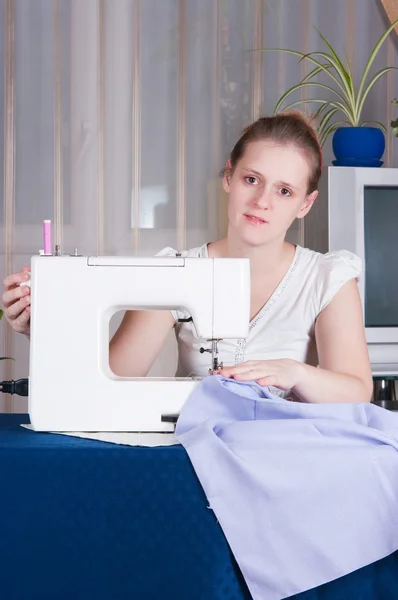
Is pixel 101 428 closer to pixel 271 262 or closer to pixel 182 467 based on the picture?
pixel 182 467

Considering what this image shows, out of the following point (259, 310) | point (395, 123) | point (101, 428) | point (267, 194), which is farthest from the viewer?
point (395, 123)

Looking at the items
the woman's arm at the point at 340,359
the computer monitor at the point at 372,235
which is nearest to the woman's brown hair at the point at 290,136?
the woman's arm at the point at 340,359

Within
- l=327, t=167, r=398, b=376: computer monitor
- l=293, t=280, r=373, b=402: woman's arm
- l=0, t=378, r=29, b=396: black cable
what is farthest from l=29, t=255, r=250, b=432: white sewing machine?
l=327, t=167, r=398, b=376: computer monitor

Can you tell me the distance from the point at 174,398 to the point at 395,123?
1786 mm

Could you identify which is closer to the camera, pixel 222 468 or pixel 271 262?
Answer: pixel 222 468

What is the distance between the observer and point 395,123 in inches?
109

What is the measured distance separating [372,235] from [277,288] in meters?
0.97

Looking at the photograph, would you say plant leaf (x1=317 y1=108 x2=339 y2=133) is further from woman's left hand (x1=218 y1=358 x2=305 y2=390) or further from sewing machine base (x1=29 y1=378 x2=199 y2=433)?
sewing machine base (x1=29 y1=378 x2=199 y2=433)

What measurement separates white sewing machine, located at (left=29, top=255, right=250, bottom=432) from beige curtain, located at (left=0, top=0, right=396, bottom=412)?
5.52 feet

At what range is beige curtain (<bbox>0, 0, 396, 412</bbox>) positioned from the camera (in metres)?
2.97

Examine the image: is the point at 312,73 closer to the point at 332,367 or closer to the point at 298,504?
the point at 332,367

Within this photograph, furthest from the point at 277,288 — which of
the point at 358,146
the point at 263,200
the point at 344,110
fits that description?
the point at 344,110

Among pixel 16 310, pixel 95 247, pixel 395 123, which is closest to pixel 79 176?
pixel 95 247

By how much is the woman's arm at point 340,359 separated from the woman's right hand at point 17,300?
1.54ft
